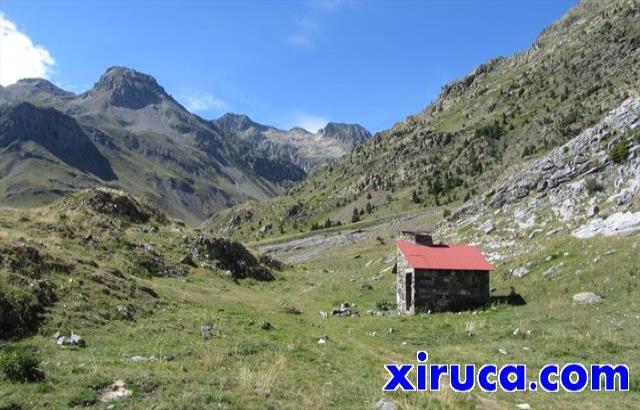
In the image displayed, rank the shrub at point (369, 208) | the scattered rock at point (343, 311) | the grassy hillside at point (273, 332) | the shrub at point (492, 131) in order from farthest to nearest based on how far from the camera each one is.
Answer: the shrub at point (492, 131) → the shrub at point (369, 208) → the scattered rock at point (343, 311) → the grassy hillside at point (273, 332)

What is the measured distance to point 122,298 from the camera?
2480 cm

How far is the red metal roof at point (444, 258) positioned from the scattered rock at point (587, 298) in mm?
6545

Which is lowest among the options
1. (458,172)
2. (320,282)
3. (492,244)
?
(320,282)

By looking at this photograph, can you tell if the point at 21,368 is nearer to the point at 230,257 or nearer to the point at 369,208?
the point at 230,257

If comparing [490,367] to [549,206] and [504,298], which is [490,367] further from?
[549,206]

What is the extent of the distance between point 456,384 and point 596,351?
651 centimetres

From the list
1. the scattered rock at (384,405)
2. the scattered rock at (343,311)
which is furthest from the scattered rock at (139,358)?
the scattered rock at (343,311)

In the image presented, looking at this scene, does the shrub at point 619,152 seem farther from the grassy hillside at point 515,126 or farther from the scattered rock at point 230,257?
the grassy hillside at point 515,126

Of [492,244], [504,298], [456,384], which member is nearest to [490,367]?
[456,384]

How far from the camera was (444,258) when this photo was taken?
33.8 metres

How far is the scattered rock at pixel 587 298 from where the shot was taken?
84.5 ft

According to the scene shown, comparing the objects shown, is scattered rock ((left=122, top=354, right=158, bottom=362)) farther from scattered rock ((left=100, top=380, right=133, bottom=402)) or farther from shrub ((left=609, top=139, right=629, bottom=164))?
shrub ((left=609, top=139, right=629, bottom=164))
